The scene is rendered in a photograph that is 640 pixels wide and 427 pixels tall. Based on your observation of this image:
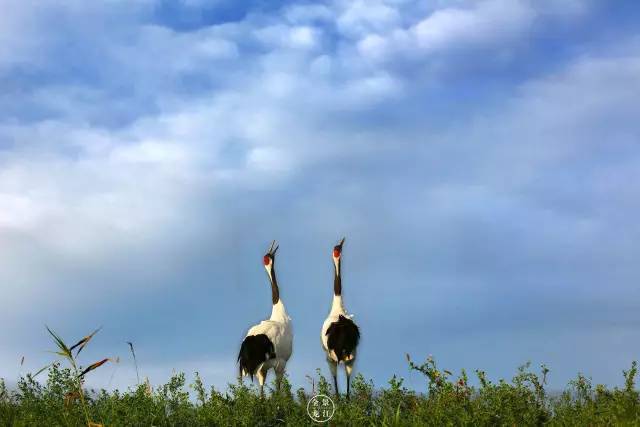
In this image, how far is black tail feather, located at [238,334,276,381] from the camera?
675 inches

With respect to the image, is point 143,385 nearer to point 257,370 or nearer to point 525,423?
point 257,370

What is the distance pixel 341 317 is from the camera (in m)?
18.5

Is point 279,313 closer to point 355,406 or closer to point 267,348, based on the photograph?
point 267,348

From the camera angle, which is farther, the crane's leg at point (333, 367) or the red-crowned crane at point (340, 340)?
the crane's leg at point (333, 367)

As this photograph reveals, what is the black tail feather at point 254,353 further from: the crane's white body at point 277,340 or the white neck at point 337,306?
the white neck at point 337,306

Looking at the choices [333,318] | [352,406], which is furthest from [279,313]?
[352,406]

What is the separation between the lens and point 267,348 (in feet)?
56.8

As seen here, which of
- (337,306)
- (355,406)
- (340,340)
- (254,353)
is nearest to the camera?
(355,406)

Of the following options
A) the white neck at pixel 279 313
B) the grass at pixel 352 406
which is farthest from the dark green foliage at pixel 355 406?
the white neck at pixel 279 313

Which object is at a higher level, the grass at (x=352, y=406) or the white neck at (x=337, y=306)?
the white neck at (x=337, y=306)

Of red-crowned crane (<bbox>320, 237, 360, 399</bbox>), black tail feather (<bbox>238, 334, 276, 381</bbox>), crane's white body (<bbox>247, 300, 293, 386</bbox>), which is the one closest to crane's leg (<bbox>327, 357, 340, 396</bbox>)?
red-crowned crane (<bbox>320, 237, 360, 399</bbox>)

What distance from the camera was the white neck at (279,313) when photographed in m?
18.8

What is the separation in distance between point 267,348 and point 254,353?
1.08 ft

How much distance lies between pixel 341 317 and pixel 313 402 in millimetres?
5829
